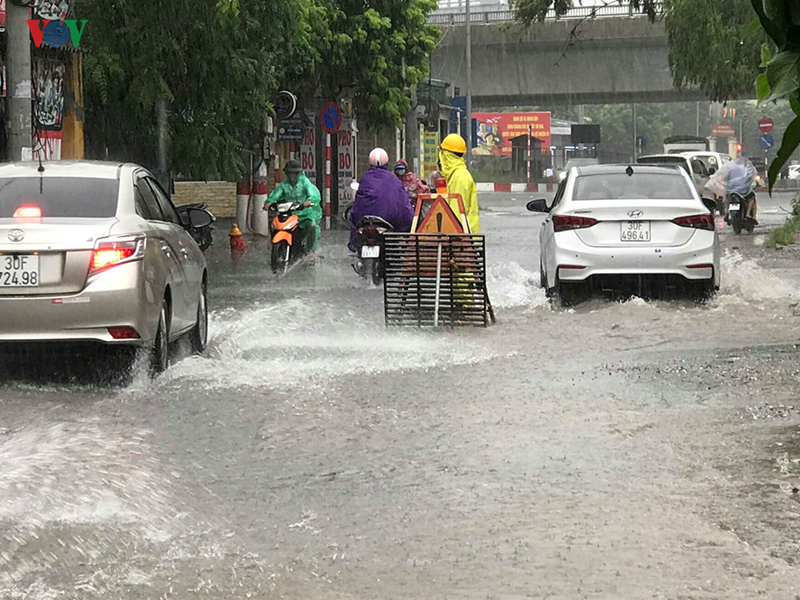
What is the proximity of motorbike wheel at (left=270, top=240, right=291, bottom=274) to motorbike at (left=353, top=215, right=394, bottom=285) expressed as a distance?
2.24m

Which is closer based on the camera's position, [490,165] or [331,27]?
[331,27]

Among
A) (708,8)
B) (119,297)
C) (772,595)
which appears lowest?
(772,595)

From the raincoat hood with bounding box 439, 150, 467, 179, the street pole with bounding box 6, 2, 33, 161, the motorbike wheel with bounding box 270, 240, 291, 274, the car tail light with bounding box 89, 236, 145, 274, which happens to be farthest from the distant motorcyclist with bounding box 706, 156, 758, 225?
the car tail light with bounding box 89, 236, 145, 274

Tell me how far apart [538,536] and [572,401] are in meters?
3.55

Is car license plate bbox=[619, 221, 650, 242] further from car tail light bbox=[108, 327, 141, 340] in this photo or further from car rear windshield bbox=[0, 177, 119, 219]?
car tail light bbox=[108, 327, 141, 340]

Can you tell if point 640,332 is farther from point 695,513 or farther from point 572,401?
point 695,513

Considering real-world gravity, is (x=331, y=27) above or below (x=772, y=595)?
above

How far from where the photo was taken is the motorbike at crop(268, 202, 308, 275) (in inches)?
794

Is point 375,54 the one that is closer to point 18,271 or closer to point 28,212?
point 28,212

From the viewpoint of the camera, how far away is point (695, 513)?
6.36 metres

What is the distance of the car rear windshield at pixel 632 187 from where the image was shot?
15.4 metres

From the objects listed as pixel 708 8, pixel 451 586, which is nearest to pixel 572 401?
pixel 451 586

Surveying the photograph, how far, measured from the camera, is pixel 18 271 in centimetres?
956

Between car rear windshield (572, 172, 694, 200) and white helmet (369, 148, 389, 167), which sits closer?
car rear windshield (572, 172, 694, 200)
